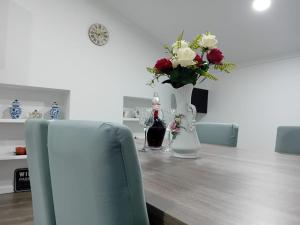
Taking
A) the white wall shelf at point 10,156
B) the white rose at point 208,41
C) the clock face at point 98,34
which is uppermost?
the clock face at point 98,34

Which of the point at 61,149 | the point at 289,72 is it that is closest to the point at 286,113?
the point at 289,72

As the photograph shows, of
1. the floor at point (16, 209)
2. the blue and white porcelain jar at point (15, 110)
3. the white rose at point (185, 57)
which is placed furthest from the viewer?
the blue and white porcelain jar at point (15, 110)

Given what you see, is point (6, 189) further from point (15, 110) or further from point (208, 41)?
point (208, 41)

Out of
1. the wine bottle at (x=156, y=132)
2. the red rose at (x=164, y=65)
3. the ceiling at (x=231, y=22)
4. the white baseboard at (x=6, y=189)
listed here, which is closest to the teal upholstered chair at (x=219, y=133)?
the wine bottle at (x=156, y=132)

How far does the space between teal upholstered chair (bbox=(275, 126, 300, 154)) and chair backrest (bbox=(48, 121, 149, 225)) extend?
1.46 meters

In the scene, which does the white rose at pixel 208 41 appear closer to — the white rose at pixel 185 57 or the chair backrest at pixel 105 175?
the white rose at pixel 185 57

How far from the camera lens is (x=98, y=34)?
11.4ft

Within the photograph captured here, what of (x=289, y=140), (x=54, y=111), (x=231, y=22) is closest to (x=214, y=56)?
(x=289, y=140)

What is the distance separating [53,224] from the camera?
2.54 feet

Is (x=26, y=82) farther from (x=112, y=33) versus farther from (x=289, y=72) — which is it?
(x=289, y=72)

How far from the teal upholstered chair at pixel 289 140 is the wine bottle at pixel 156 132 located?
0.84 m

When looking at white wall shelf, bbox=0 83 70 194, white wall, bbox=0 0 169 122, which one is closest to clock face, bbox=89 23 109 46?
white wall, bbox=0 0 169 122

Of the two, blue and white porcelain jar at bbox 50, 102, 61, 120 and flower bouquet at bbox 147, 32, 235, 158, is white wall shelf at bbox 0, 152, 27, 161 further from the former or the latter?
flower bouquet at bbox 147, 32, 235, 158

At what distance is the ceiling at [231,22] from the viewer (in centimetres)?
285
